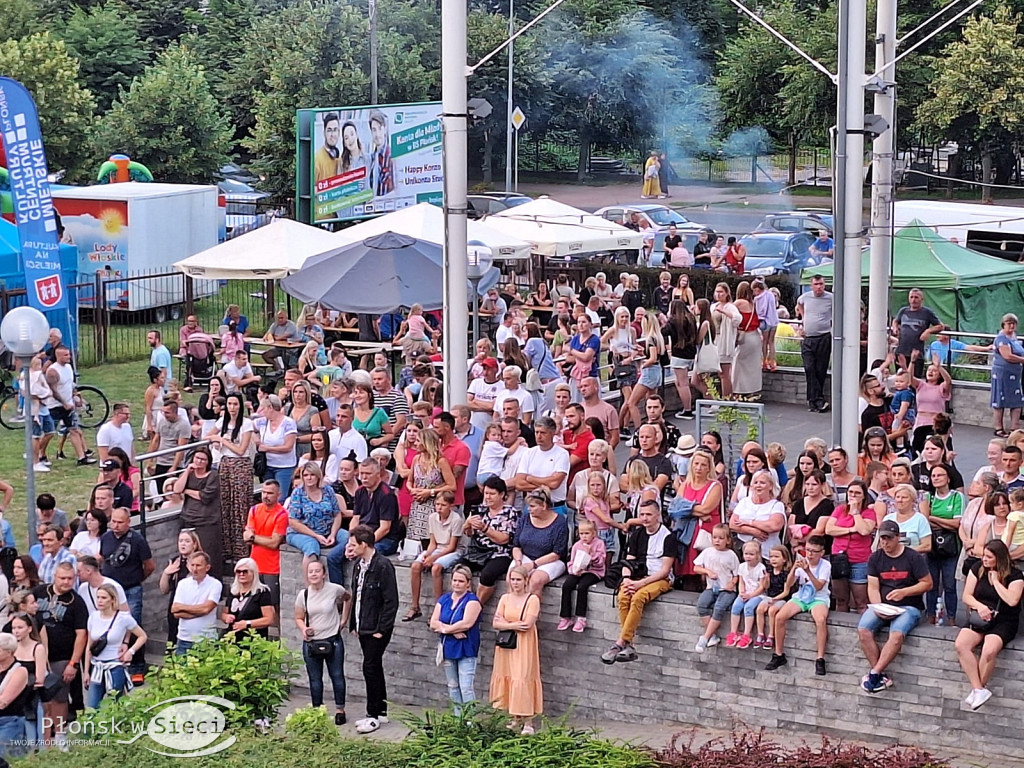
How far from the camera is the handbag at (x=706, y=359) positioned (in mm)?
18641

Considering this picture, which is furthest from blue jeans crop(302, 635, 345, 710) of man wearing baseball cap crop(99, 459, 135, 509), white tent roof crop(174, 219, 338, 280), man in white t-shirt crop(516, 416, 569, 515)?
white tent roof crop(174, 219, 338, 280)

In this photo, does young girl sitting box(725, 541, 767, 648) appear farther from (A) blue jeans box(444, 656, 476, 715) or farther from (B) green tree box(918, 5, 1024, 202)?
(B) green tree box(918, 5, 1024, 202)

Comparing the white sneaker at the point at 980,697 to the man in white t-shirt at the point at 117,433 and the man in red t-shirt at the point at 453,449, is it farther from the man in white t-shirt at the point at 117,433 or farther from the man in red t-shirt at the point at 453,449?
the man in white t-shirt at the point at 117,433

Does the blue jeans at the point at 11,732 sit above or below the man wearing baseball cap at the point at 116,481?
below

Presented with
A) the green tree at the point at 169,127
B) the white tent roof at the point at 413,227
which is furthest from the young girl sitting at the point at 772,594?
the green tree at the point at 169,127

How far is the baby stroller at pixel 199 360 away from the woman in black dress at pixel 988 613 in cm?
1453

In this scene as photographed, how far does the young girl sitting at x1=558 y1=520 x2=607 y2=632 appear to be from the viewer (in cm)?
1180

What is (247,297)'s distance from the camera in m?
34.2

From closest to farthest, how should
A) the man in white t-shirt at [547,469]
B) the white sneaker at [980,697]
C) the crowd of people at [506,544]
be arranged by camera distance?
the white sneaker at [980,697] < the crowd of people at [506,544] < the man in white t-shirt at [547,469]

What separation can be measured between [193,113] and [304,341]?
21652 mm

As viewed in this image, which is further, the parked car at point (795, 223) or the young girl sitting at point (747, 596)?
the parked car at point (795, 223)

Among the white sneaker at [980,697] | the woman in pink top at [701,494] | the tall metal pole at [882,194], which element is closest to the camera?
the white sneaker at [980,697]

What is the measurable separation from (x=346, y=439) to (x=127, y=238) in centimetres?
1716

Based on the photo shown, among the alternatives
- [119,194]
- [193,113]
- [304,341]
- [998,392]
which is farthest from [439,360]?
[193,113]
